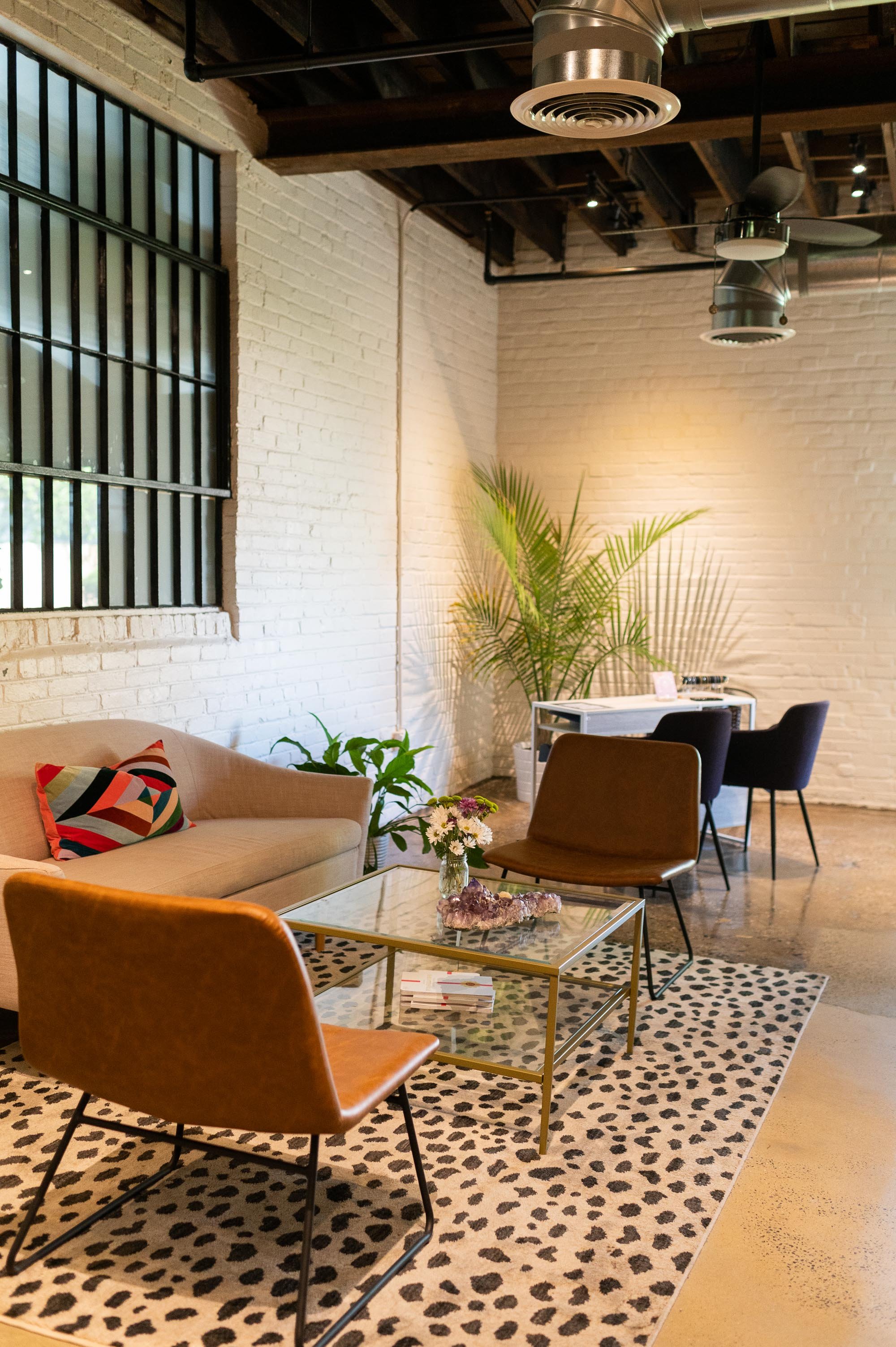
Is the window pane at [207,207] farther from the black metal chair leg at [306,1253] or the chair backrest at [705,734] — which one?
the black metal chair leg at [306,1253]

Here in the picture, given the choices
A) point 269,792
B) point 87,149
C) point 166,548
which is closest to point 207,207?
point 87,149

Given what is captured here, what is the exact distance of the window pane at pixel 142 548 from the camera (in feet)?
15.4

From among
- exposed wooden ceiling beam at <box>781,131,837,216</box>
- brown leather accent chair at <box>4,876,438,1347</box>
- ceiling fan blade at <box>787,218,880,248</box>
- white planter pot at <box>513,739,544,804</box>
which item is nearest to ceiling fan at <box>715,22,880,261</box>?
ceiling fan blade at <box>787,218,880,248</box>

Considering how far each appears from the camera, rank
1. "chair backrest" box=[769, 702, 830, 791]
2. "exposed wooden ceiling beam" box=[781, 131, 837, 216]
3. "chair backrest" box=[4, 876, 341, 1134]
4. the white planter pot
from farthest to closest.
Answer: the white planter pot, "exposed wooden ceiling beam" box=[781, 131, 837, 216], "chair backrest" box=[769, 702, 830, 791], "chair backrest" box=[4, 876, 341, 1134]

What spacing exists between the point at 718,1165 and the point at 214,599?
3252 mm

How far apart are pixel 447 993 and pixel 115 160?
3285 mm

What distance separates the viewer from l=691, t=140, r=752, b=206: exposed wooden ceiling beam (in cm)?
563

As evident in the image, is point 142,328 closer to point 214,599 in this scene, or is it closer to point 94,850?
point 214,599

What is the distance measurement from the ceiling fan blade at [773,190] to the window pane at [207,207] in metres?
2.21

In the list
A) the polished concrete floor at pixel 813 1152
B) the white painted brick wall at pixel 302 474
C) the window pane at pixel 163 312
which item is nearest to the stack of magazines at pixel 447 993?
the polished concrete floor at pixel 813 1152

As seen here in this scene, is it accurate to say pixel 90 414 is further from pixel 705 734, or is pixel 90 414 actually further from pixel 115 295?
pixel 705 734

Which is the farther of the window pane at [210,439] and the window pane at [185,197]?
the window pane at [210,439]

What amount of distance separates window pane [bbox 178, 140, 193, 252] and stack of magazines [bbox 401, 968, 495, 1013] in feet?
10.5

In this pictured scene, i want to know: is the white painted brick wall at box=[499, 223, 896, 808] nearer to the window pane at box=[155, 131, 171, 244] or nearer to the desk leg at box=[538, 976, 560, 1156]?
the window pane at box=[155, 131, 171, 244]
